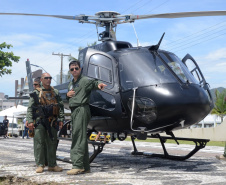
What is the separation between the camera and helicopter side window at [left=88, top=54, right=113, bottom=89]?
753 centimetres

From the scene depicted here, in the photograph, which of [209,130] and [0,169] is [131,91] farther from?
[209,130]

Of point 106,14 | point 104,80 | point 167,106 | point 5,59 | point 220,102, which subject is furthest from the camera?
point 220,102

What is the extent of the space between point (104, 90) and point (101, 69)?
0.48 metres

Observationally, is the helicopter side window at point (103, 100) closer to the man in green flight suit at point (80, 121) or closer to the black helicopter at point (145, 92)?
the black helicopter at point (145, 92)

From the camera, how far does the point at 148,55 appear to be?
7.44m

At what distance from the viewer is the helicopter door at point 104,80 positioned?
24.2ft

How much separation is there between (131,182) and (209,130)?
735 inches

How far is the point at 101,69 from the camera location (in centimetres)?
769

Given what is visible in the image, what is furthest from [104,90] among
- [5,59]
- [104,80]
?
[5,59]

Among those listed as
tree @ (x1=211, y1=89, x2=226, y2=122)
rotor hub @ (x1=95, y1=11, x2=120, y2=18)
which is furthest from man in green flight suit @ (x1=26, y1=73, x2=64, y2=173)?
tree @ (x1=211, y1=89, x2=226, y2=122)

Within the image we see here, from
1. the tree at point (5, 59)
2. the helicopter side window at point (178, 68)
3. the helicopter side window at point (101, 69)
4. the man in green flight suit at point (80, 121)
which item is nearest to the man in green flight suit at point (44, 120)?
the man in green flight suit at point (80, 121)

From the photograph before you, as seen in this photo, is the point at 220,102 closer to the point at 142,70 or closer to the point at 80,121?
the point at 142,70

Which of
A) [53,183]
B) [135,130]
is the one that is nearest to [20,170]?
[53,183]

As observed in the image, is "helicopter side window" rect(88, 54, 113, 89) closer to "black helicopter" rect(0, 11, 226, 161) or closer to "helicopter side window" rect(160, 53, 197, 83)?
"black helicopter" rect(0, 11, 226, 161)
